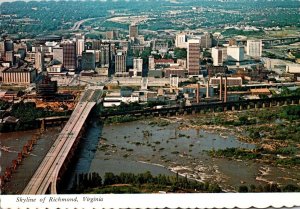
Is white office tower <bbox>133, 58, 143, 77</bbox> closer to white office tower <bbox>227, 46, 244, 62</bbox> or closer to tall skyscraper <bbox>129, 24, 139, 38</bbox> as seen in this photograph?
tall skyscraper <bbox>129, 24, 139, 38</bbox>

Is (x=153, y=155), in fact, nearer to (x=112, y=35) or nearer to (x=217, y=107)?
(x=217, y=107)

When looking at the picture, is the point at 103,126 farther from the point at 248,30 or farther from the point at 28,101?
the point at 248,30

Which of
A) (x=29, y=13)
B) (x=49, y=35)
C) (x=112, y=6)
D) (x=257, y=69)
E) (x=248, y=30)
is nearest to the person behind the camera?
(x=29, y=13)

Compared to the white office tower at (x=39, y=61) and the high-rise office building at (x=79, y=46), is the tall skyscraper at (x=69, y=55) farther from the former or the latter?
the white office tower at (x=39, y=61)

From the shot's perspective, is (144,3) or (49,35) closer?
(144,3)

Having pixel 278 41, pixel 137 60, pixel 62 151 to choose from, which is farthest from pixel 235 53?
pixel 62 151

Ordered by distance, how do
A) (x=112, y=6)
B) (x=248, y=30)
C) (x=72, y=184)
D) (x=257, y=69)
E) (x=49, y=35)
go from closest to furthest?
(x=72, y=184), (x=112, y=6), (x=49, y=35), (x=248, y=30), (x=257, y=69)

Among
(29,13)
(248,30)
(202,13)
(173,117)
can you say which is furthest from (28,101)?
(248,30)

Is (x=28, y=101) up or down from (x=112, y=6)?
down
